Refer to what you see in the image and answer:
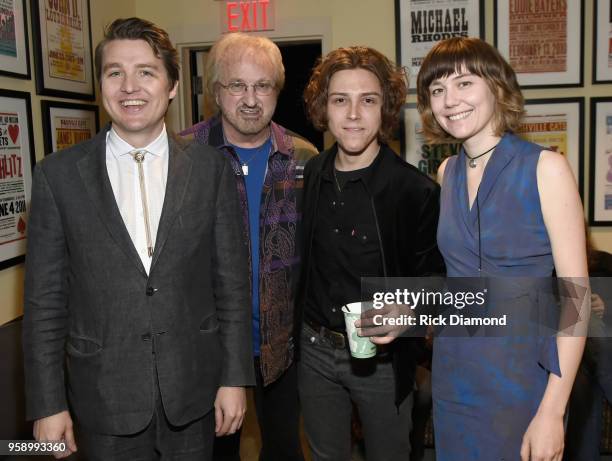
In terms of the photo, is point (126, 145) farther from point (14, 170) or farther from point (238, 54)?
point (14, 170)

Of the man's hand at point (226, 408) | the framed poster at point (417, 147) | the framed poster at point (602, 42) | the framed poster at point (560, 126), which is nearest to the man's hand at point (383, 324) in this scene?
the man's hand at point (226, 408)

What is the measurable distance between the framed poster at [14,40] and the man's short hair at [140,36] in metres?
1.18

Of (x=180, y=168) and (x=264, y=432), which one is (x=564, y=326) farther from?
(x=264, y=432)

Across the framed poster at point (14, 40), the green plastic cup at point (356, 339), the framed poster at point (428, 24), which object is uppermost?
the framed poster at point (428, 24)

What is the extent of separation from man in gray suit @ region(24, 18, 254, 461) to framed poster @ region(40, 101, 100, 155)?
4.77 feet

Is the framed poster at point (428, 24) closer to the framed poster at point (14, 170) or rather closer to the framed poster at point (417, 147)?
the framed poster at point (417, 147)

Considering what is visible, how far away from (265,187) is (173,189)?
1.85ft

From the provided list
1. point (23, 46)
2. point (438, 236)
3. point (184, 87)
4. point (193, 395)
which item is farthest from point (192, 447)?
point (184, 87)

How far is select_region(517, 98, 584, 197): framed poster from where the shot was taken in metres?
3.69

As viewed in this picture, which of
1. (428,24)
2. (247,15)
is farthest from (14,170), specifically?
(428,24)

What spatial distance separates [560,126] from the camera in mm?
3721

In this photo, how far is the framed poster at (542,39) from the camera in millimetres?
3633

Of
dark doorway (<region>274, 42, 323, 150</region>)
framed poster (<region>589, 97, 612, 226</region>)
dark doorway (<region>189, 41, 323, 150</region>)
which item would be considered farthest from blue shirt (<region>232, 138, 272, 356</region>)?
dark doorway (<region>274, 42, 323, 150</region>)

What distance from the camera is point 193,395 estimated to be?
161 centimetres
